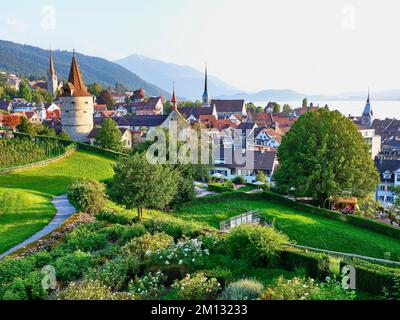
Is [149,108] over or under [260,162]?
over

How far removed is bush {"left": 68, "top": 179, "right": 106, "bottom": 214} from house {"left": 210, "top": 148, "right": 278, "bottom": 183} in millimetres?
27590

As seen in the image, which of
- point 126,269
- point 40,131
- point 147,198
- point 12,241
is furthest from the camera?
point 40,131

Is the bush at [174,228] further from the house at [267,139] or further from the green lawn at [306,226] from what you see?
the house at [267,139]

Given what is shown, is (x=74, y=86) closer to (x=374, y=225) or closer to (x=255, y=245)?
(x=374, y=225)

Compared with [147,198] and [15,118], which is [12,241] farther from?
[15,118]

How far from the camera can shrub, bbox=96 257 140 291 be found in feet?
38.9

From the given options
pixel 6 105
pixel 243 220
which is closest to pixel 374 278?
pixel 243 220

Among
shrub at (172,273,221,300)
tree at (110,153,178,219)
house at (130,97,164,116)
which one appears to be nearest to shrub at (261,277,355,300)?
shrub at (172,273,221,300)

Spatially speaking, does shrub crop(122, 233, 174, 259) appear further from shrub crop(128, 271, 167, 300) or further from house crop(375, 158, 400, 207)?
house crop(375, 158, 400, 207)

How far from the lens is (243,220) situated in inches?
1083

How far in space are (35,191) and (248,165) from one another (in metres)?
28.8
